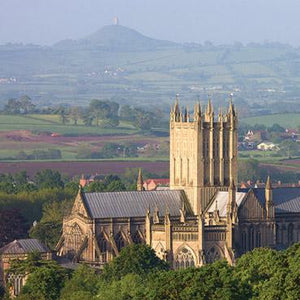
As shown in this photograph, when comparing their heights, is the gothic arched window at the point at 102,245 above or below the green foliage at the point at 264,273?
below

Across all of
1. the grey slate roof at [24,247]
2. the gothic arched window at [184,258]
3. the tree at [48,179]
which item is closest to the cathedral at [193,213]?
the gothic arched window at [184,258]

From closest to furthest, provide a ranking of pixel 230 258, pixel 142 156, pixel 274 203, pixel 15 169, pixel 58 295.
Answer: pixel 58 295, pixel 230 258, pixel 274 203, pixel 15 169, pixel 142 156

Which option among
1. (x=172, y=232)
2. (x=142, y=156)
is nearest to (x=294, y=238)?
(x=172, y=232)

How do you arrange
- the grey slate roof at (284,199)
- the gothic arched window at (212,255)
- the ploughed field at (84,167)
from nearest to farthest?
the gothic arched window at (212,255), the grey slate roof at (284,199), the ploughed field at (84,167)

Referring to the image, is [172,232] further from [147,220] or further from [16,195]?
[16,195]

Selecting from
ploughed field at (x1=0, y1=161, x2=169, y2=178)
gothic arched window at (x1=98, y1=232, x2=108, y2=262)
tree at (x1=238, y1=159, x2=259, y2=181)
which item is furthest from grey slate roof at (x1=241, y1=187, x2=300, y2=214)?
ploughed field at (x1=0, y1=161, x2=169, y2=178)

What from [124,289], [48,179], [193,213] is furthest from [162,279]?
[48,179]

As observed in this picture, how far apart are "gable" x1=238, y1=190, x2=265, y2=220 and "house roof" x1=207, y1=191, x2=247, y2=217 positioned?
0.97 feet

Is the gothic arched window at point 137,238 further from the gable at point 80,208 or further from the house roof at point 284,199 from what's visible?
the house roof at point 284,199

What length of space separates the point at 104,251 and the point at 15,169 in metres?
73.9

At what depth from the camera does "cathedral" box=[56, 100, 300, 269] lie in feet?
288

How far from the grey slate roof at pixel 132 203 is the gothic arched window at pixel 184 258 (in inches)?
153

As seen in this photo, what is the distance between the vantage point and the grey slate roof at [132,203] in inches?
3546

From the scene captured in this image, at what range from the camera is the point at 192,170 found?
93562 millimetres
